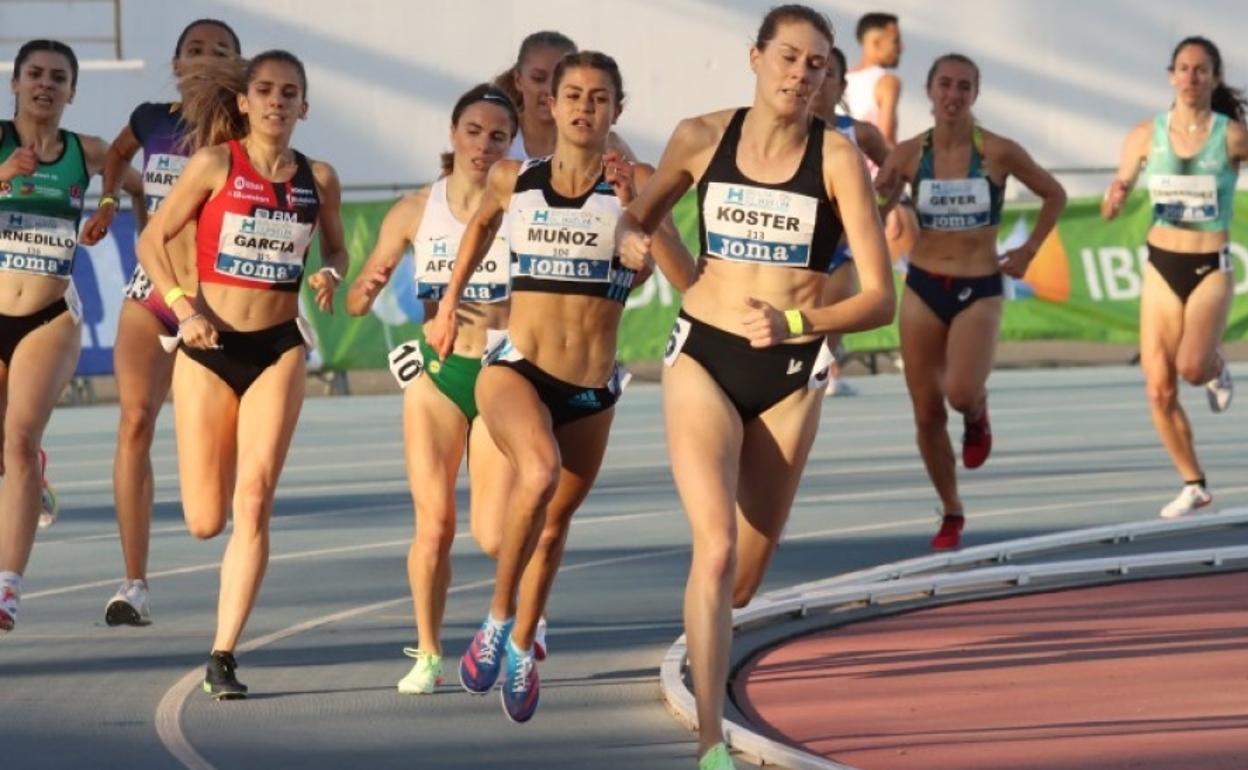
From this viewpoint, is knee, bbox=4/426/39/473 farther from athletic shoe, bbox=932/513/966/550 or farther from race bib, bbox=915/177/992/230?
race bib, bbox=915/177/992/230

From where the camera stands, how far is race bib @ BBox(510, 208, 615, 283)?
927 centimetres

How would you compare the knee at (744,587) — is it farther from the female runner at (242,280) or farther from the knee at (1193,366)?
the knee at (1193,366)

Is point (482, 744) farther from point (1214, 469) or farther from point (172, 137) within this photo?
point (1214, 469)

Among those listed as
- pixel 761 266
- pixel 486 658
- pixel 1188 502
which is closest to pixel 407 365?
pixel 486 658

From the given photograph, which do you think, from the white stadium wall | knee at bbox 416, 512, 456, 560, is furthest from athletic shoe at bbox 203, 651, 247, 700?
the white stadium wall

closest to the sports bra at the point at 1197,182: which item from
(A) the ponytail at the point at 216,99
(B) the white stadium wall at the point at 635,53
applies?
(A) the ponytail at the point at 216,99

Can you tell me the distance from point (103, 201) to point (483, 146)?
251cm

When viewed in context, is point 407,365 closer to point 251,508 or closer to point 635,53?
point 251,508

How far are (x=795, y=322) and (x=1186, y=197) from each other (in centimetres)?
771

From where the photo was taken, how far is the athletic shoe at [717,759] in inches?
306

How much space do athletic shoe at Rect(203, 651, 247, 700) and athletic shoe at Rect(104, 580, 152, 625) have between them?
6.39ft

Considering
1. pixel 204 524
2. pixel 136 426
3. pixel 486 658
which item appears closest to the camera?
pixel 486 658

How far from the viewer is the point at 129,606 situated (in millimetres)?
11500

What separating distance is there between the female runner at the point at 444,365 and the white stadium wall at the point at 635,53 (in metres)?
22.2
